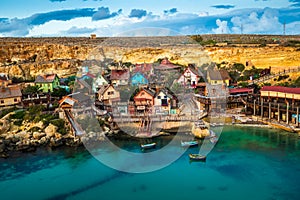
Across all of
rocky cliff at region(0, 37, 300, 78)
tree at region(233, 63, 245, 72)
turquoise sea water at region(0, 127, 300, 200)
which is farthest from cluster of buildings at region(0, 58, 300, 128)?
rocky cliff at region(0, 37, 300, 78)

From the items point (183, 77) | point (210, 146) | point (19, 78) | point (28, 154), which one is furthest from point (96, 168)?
point (19, 78)

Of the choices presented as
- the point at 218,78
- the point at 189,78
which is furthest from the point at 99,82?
the point at 218,78

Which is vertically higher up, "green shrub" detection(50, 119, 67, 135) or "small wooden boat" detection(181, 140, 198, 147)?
"green shrub" detection(50, 119, 67, 135)

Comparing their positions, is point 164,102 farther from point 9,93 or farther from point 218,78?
point 9,93

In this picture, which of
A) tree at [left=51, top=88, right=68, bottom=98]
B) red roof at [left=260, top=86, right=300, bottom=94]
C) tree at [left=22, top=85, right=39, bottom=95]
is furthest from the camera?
tree at [left=22, top=85, right=39, bottom=95]

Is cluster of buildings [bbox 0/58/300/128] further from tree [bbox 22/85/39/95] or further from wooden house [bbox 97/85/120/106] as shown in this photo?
tree [bbox 22/85/39/95]

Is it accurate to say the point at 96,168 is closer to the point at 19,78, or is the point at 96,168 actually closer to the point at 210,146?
the point at 210,146
